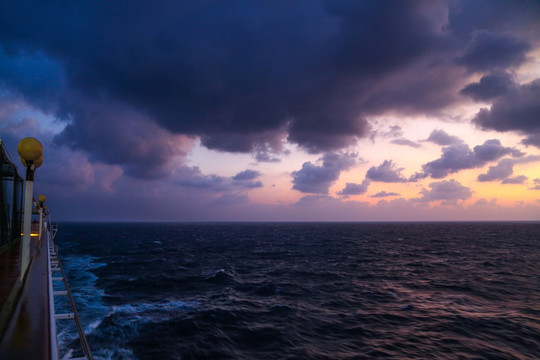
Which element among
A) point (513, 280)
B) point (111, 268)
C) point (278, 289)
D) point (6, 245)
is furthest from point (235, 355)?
point (513, 280)

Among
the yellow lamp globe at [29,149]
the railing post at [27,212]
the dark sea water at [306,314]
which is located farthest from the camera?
the dark sea water at [306,314]

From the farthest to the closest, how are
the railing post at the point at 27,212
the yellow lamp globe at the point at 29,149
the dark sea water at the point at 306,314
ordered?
1. the dark sea water at the point at 306,314
2. the yellow lamp globe at the point at 29,149
3. the railing post at the point at 27,212

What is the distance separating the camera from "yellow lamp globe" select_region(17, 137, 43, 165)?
8.22 m

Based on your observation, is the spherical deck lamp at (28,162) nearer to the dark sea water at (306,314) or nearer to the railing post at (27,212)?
the railing post at (27,212)

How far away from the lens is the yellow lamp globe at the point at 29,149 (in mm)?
8219

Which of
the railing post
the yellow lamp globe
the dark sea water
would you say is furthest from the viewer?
the dark sea water

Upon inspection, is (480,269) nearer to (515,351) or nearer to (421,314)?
(421,314)

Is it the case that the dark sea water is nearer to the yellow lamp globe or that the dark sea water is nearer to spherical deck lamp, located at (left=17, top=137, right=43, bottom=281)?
spherical deck lamp, located at (left=17, top=137, right=43, bottom=281)

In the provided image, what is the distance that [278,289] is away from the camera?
75.7 ft

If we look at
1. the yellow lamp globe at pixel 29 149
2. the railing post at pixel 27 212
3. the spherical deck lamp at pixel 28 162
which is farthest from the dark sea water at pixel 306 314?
the yellow lamp globe at pixel 29 149

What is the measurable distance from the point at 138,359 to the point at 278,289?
13.2m

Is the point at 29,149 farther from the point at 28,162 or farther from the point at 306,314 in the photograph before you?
the point at 306,314

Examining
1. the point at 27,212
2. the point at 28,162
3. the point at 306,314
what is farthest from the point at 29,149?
the point at 306,314

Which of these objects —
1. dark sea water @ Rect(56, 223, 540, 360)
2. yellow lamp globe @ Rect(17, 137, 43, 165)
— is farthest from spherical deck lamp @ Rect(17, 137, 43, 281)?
dark sea water @ Rect(56, 223, 540, 360)
